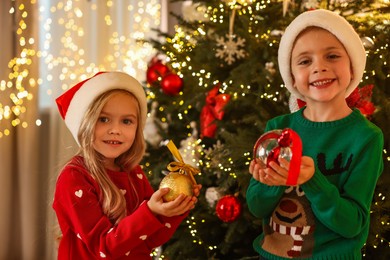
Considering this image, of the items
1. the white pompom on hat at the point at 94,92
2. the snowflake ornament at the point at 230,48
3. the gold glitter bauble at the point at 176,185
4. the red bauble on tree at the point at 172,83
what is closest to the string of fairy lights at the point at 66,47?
the red bauble on tree at the point at 172,83

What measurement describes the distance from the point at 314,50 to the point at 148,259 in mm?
853

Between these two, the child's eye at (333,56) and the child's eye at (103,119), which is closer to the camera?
the child's eye at (333,56)

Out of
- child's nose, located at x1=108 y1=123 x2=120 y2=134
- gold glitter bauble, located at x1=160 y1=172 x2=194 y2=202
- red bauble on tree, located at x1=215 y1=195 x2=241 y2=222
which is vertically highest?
child's nose, located at x1=108 y1=123 x2=120 y2=134

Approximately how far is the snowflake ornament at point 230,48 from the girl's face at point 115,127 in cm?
114

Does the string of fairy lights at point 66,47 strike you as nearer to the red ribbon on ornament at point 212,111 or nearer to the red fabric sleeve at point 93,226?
the red ribbon on ornament at point 212,111

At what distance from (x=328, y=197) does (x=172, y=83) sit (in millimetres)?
1927

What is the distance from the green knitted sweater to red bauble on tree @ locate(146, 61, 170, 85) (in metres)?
1.91

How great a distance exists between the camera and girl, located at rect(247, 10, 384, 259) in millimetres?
1589

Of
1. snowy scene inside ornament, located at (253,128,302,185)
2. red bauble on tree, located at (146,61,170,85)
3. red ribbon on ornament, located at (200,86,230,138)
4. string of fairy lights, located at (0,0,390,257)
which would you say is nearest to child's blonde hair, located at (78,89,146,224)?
snowy scene inside ornament, located at (253,128,302,185)

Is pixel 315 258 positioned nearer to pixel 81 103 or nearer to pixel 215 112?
pixel 81 103

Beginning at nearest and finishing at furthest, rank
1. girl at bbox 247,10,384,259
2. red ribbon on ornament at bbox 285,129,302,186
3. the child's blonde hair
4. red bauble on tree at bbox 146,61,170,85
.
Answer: red ribbon on ornament at bbox 285,129,302,186, girl at bbox 247,10,384,259, the child's blonde hair, red bauble on tree at bbox 146,61,170,85

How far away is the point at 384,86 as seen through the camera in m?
2.86

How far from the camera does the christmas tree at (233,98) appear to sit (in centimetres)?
272

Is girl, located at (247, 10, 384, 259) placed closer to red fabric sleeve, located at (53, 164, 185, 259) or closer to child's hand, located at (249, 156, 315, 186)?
child's hand, located at (249, 156, 315, 186)
